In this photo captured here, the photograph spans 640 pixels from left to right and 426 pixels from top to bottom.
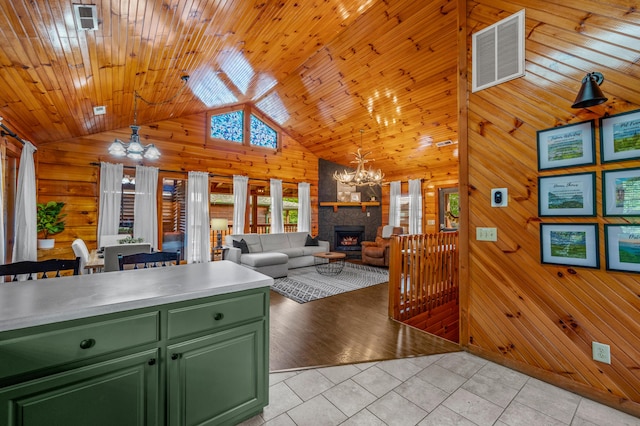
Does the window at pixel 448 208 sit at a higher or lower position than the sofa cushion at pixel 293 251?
higher

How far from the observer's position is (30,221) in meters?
3.98

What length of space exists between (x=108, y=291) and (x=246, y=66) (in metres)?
4.31

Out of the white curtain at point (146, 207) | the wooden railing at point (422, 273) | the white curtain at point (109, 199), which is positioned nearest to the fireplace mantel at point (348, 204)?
the white curtain at point (146, 207)

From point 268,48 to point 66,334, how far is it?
4.31 metres

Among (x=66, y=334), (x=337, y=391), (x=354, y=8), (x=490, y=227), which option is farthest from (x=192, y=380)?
(x=354, y=8)

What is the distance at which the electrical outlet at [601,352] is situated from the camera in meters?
1.94

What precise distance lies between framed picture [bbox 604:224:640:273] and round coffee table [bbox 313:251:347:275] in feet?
13.9

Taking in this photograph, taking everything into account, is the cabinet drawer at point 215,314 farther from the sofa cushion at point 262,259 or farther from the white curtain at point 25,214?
the white curtain at point 25,214

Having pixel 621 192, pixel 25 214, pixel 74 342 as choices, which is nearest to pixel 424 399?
pixel 621 192

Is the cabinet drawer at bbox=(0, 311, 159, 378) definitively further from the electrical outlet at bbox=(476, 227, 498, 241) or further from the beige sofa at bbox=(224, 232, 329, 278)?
the beige sofa at bbox=(224, 232, 329, 278)

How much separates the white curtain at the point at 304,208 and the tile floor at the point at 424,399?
6061 millimetres

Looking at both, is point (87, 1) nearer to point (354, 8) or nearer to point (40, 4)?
point (40, 4)

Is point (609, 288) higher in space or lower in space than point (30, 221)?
lower

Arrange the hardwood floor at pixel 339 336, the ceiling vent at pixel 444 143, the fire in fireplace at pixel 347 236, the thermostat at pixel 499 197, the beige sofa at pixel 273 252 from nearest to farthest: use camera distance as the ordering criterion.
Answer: the thermostat at pixel 499 197 < the hardwood floor at pixel 339 336 < the beige sofa at pixel 273 252 < the ceiling vent at pixel 444 143 < the fire in fireplace at pixel 347 236
